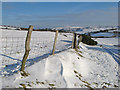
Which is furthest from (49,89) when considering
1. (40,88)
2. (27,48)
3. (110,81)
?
(110,81)

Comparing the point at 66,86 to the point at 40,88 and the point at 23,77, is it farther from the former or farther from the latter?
the point at 23,77

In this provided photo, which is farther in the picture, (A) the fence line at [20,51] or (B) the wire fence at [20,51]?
(B) the wire fence at [20,51]

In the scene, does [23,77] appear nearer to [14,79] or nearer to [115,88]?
[14,79]

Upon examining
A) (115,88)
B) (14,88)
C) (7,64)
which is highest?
(7,64)

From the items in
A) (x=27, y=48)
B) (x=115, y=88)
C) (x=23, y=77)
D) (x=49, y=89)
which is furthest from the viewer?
(x=115, y=88)

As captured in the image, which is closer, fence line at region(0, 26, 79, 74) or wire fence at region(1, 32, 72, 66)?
fence line at region(0, 26, 79, 74)

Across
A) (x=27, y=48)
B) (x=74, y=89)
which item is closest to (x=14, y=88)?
(x=27, y=48)

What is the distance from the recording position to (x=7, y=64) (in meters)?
6.26

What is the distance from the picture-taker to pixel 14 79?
4.36 metres

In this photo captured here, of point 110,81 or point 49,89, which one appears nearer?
point 49,89

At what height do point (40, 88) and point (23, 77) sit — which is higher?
point (23, 77)

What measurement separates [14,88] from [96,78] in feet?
14.5

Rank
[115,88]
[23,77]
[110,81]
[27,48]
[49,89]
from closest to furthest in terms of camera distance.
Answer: [49,89] → [23,77] → [27,48] → [115,88] → [110,81]

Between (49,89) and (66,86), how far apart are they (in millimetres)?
722
